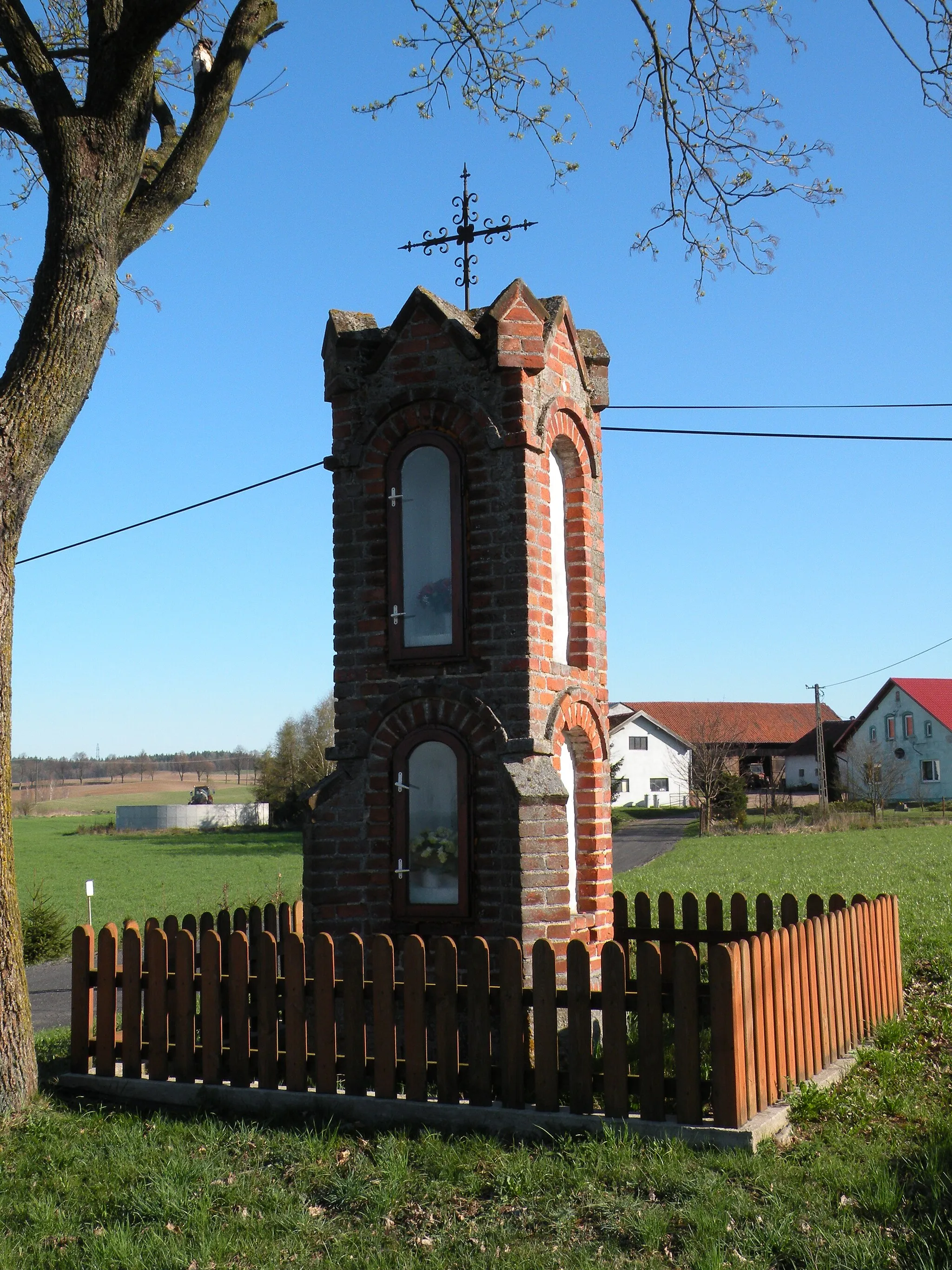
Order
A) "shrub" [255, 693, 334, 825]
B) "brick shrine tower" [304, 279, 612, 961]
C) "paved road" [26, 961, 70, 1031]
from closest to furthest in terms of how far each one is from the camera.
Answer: "brick shrine tower" [304, 279, 612, 961] → "paved road" [26, 961, 70, 1031] → "shrub" [255, 693, 334, 825]

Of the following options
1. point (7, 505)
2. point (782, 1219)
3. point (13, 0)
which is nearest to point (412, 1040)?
point (782, 1219)

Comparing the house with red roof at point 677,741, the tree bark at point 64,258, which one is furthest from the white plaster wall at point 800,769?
the tree bark at point 64,258

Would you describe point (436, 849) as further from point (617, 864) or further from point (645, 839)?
point (645, 839)

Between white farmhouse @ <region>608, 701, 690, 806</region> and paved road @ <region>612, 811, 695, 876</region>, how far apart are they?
823 centimetres

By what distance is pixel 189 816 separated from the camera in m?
71.3

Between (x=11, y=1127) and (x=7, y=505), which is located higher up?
(x=7, y=505)

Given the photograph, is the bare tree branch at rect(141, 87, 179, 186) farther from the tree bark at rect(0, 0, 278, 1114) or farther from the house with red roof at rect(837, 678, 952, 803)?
the house with red roof at rect(837, 678, 952, 803)

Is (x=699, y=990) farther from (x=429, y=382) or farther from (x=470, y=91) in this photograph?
(x=470, y=91)

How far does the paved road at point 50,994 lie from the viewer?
1261 centimetres

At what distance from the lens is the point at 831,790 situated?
6681 cm

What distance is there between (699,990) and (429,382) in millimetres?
4495

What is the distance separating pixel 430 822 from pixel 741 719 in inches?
2983

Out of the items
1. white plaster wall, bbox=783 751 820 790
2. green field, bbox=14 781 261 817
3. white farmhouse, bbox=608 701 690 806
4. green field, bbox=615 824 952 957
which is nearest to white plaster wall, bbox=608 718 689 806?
white farmhouse, bbox=608 701 690 806

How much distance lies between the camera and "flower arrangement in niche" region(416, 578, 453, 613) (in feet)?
26.6
